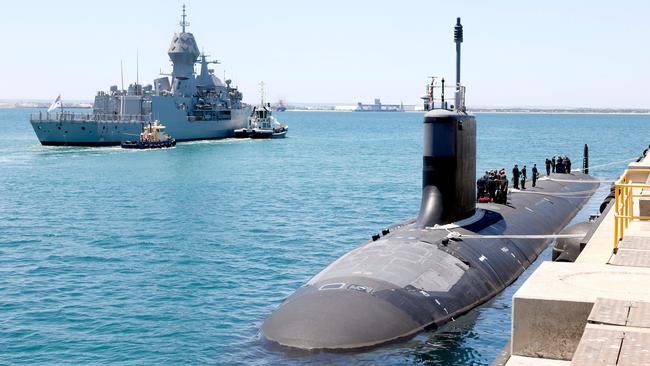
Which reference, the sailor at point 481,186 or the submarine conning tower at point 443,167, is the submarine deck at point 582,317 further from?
the sailor at point 481,186

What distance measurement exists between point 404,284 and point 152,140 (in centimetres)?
8794

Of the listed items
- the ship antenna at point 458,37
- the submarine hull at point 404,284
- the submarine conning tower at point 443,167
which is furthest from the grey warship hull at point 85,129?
the submarine conning tower at point 443,167

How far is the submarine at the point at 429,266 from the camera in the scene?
18141 mm

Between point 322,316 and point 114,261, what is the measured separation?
712 inches

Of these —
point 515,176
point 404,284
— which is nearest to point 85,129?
point 515,176

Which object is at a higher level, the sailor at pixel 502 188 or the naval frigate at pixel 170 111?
the naval frigate at pixel 170 111

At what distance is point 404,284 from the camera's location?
19938mm

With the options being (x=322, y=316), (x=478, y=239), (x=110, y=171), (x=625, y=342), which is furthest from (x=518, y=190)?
(x=110, y=171)

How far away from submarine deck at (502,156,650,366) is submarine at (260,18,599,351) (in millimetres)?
5913

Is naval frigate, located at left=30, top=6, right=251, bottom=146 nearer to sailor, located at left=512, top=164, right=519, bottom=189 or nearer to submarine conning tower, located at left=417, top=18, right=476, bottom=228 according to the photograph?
sailor, located at left=512, top=164, right=519, bottom=189

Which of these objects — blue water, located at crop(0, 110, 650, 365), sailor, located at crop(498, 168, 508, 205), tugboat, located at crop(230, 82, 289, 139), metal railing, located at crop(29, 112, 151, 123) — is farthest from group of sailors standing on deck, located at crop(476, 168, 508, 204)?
tugboat, located at crop(230, 82, 289, 139)

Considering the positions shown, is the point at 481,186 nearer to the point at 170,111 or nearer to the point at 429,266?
the point at 429,266

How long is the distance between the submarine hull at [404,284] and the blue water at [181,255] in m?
0.50

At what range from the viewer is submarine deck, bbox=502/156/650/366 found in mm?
9133
